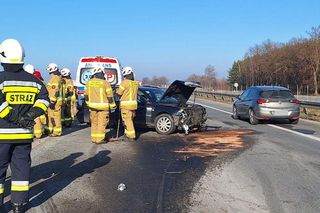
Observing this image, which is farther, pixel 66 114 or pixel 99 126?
pixel 66 114

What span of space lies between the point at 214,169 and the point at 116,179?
1816 millimetres

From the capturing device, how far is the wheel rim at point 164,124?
42.1 ft

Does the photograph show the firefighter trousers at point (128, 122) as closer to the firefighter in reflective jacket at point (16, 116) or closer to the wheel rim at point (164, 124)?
the wheel rim at point (164, 124)

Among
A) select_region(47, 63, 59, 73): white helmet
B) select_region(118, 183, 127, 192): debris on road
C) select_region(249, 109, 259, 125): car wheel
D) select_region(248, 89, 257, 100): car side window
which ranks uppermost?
select_region(47, 63, 59, 73): white helmet

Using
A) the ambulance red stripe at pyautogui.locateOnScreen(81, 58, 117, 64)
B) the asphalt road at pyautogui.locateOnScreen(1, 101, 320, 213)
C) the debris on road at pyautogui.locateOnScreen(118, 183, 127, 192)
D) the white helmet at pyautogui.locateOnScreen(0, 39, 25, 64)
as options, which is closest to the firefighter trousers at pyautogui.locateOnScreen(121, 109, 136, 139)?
the asphalt road at pyautogui.locateOnScreen(1, 101, 320, 213)

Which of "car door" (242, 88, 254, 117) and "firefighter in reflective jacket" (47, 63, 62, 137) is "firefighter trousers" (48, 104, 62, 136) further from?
"car door" (242, 88, 254, 117)

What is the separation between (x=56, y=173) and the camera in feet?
24.5

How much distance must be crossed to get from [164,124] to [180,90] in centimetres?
121

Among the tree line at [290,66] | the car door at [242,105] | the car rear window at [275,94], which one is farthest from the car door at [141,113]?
the tree line at [290,66]

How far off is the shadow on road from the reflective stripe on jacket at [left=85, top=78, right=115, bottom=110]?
174 centimetres

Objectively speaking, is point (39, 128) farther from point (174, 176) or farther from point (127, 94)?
point (174, 176)

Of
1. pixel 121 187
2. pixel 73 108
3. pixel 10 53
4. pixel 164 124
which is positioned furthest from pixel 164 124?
pixel 10 53

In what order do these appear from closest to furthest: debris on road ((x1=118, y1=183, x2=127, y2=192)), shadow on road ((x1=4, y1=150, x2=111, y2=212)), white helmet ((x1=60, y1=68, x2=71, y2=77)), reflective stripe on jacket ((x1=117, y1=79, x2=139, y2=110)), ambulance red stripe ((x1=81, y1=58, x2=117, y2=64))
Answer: shadow on road ((x1=4, y1=150, x2=111, y2=212))
debris on road ((x1=118, y1=183, x2=127, y2=192))
reflective stripe on jacket ((x1=117, y1=79, x2=139, y2=110))
white helmet ((x1=60, y1=68, x2=71, y2=77))
ambulance red stripe ((x1=81, y1=58, x2=117, y2=64))

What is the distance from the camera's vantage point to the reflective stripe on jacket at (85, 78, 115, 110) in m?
10.9
